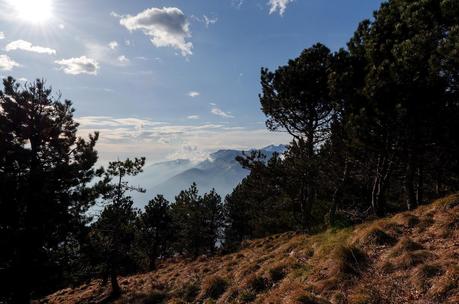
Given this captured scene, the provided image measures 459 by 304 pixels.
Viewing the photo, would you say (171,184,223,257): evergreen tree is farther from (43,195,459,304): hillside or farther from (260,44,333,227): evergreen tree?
(43,195,459,304): hillside

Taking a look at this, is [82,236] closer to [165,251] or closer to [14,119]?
[14,119]

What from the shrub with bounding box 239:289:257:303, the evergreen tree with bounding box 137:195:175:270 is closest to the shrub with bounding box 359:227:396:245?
the shrub with bounding box 239:289:257:303

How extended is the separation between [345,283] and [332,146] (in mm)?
12330

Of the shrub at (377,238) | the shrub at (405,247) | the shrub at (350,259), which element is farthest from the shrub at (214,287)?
the shrub at (405,247)

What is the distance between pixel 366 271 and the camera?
33.7 feet

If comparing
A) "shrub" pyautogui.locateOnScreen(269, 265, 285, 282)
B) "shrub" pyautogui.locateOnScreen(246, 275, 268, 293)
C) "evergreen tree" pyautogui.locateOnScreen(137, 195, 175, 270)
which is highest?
"shrub" pyautogui.locateOnScreen(269, 265, 285, 282)

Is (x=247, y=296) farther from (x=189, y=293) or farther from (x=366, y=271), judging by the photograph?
(x=366, y=271)

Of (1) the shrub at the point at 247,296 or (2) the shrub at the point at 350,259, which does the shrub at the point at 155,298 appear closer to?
(1) the shrub at the point at 247,296

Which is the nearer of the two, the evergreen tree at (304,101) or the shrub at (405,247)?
the shrub at (405,247)

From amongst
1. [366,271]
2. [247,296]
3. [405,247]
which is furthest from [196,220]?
[405,247]

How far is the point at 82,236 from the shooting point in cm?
1825

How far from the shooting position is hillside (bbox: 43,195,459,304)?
8.62 metres

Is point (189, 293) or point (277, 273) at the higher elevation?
point (277, 273)

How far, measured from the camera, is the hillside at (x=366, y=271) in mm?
8625
